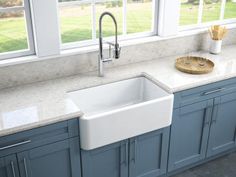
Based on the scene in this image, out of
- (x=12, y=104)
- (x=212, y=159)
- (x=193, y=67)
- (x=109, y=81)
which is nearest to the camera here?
(x=12, y=104)

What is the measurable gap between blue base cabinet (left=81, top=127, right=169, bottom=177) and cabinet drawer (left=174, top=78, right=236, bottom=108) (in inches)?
10.7

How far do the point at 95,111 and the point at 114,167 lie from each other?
49 centimetres

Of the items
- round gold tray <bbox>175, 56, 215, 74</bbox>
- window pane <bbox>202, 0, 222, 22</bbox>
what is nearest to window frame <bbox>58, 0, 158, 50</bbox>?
round gold tray <bbox>175, 56, 215, 74</bbox>

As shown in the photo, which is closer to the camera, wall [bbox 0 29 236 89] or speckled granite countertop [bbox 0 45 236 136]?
speckled granite countertop [bbox 0 45 236 136]

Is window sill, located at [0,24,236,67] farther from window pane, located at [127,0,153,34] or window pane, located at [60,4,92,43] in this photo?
window pane, located at [60,4,92,43]

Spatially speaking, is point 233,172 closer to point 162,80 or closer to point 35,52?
point 162,80

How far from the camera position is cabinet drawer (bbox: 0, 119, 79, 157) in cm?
187

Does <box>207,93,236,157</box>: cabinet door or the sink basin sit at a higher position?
the sink basin

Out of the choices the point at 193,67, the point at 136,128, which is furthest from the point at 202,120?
the point at 136,128

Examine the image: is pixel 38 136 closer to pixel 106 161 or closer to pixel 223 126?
pixel 106 161

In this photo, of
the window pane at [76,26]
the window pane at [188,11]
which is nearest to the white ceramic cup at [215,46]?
the window pane at [188,11]

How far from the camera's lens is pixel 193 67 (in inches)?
105

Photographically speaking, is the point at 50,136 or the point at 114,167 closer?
the point at 50,136

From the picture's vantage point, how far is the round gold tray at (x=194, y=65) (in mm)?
2570
